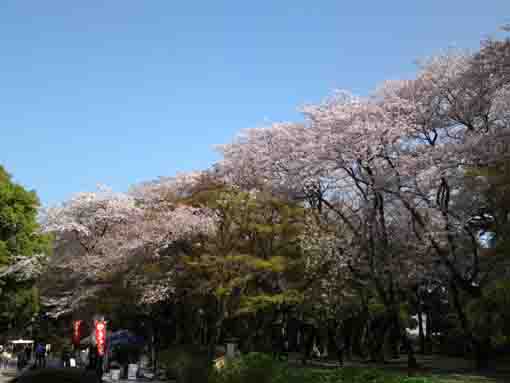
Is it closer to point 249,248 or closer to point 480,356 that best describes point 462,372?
point 480,356

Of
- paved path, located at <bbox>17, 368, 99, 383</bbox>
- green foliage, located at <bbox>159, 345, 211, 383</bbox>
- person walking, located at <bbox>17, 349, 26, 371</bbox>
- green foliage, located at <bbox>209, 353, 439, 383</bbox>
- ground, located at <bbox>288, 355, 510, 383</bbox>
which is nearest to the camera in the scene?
green foliage, located at <bbox>209, 353, 439, 383</bbox>

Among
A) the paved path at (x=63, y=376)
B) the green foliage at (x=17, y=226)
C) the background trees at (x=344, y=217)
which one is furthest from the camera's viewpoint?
the green foliage at (x=17, y=226)

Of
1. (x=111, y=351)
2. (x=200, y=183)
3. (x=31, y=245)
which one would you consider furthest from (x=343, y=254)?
(x=31, y=245)

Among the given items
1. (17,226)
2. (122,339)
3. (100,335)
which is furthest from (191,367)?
(17,226)

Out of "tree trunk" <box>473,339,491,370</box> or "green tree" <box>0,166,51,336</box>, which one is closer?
"tree trunk" <box>473,339,491,370</box>

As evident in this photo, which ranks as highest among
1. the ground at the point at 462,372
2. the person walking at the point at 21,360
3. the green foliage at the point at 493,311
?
the green foliage at the point at 493,311

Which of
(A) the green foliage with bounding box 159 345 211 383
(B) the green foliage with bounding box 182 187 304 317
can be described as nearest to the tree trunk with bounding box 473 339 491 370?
(B) the green foliage with bounding box 182 187 304 317

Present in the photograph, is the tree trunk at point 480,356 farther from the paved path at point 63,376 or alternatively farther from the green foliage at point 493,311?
the paved path at point 63,376

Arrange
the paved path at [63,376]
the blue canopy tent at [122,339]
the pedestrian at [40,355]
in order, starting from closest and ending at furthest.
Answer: the paved path at [63,376]
the blue canopy tent at [122,339]
the pedestrian at [40,355]

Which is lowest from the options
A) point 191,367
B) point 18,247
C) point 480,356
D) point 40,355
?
point 40,355

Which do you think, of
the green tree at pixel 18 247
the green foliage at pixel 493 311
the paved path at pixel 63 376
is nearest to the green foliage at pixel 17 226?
the green tree at pixel 18 247

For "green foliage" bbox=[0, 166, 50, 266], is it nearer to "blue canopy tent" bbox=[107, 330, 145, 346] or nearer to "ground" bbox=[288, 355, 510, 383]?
"blue canopy tent" bbox=[107, 330, 145, 346]

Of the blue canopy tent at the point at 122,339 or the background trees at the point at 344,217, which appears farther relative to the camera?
the blue canopy tent at the point at 122,339

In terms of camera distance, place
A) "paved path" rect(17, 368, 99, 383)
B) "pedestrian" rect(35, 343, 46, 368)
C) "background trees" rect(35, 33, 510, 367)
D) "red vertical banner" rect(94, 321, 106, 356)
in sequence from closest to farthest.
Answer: "red vertical banner" rect(94, 321, 106, 356)
"paved path" rect(17, 368, 99, 383)
"background trees" rect(35, 33, 510, 367)
"pedestrian" rect(35, 343, 46, 368)
